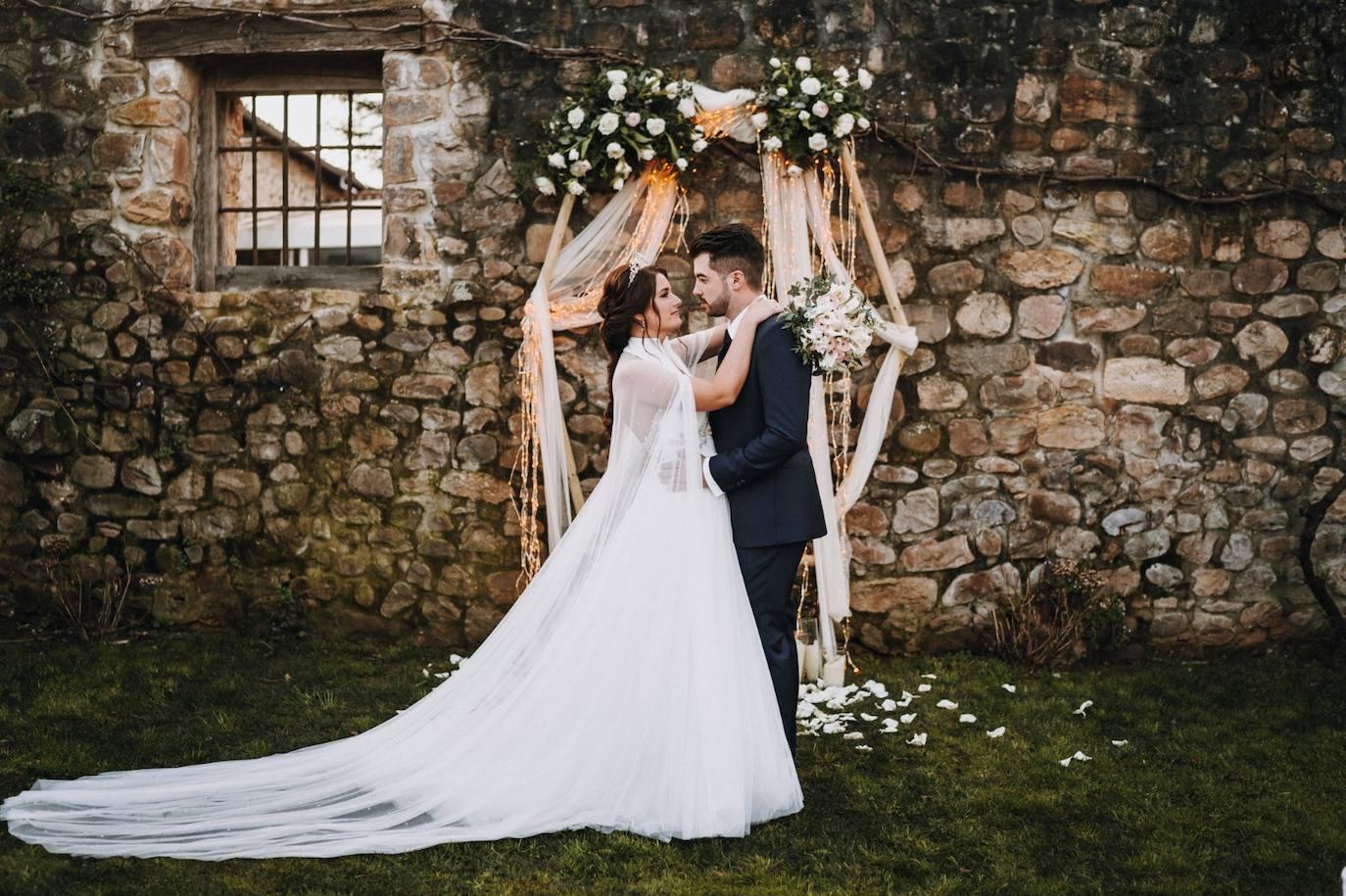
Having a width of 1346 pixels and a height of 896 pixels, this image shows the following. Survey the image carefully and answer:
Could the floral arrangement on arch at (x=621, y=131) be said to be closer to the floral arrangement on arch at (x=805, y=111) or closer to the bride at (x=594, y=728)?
the floral arrangement on arch at (x=805, y=111)

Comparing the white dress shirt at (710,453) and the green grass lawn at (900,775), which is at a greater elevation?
the white dress shirt at (710,453)

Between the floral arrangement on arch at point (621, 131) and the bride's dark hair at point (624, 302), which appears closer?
the bride's dark hair at point (624, 302)

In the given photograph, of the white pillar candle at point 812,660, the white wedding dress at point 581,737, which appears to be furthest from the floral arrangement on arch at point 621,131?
the white pillar candle at point 812,660

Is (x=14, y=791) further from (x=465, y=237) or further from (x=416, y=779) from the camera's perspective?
(x=465, y=237)

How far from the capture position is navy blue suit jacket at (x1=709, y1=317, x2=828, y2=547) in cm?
368

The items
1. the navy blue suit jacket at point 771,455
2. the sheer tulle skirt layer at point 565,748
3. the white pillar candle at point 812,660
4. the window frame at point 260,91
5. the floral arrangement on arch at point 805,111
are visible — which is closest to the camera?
the sheer tulle skirt layer at point 565,748

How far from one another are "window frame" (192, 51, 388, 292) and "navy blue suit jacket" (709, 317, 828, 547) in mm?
2695

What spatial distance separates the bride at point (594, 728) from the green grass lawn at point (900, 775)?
3.8 inches

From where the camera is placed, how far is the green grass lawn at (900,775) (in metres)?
3.21

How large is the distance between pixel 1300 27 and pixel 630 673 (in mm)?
4679

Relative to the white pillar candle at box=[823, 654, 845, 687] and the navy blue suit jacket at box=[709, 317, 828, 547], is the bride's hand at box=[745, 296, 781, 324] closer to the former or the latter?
the navy blue suit jacket at box=[709, 317, 828, 547]

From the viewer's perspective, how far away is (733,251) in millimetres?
3928

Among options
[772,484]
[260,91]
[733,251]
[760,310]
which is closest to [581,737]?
[772,484]

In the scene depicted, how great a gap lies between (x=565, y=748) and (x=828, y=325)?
5.58 ft
